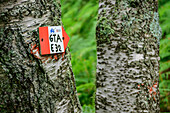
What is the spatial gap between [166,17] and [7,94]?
4288 millimetres

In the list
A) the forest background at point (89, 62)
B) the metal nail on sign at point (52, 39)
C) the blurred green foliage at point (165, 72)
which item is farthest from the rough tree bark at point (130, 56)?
the blurred green foliage at point (165, 72)

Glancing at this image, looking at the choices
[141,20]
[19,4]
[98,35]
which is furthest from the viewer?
[98,35]

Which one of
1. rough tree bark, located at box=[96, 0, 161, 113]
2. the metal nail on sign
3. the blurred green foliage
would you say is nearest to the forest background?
the blurred green foliage

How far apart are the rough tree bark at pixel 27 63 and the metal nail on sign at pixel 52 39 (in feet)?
0.08

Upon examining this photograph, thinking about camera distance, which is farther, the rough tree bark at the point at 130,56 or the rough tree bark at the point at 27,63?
the rough tree bark at the point at 130,56

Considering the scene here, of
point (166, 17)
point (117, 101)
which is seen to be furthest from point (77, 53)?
point (117, 101)

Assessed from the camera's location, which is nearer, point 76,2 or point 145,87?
point 145,87

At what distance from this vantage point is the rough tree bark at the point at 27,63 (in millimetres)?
763

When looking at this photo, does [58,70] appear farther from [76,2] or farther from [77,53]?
[76,2]

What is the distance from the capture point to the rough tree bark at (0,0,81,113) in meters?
0.76

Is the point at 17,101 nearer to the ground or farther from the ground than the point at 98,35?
nearer to the ground

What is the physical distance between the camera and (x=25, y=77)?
0.80m

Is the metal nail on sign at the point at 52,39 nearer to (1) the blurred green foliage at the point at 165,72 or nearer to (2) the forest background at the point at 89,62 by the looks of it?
(2) the forest background at the point at 89,62

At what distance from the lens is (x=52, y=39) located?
87 cm
